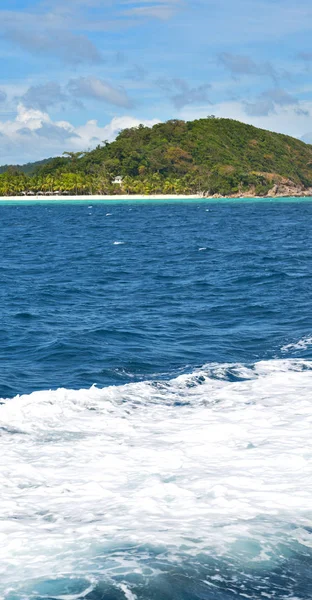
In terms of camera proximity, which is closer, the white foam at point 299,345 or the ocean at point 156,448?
the ocean at point 156,448

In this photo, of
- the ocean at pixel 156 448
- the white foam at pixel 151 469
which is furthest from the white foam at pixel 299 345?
the white foam at pixel 151 469

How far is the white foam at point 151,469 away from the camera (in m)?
9.36

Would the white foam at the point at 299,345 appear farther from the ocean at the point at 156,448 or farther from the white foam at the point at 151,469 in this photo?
the white foam at the point at 151,469

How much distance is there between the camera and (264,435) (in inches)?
527

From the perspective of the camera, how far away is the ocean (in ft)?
28.4

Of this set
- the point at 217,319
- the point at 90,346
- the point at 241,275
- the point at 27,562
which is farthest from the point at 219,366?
the point at 241,275

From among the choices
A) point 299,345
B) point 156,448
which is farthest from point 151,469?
point 299,345

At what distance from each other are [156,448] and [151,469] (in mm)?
1064

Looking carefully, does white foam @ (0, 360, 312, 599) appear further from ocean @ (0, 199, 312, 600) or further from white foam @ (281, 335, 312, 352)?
white foam @ (281, 335, 312, 352)

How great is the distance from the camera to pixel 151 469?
38.4ft

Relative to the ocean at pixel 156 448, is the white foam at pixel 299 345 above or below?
above

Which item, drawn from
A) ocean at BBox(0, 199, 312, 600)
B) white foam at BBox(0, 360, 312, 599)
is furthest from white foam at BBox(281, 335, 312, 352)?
white foam at BBox(0, 360, 312, 599)

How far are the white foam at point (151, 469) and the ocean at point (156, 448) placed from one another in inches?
1.1

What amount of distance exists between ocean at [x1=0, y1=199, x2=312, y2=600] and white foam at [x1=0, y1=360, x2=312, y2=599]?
0.10ft
